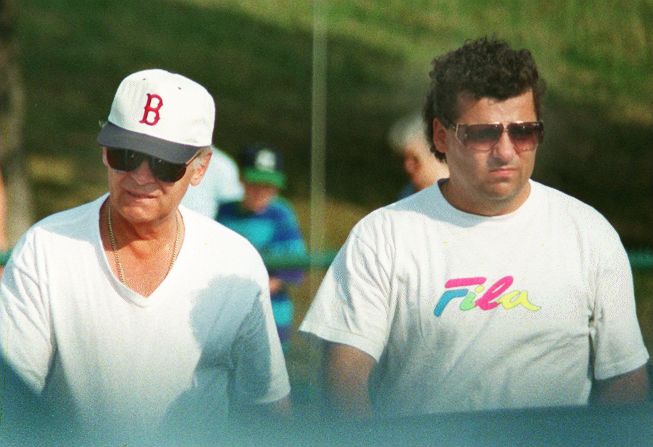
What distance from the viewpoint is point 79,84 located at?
584 cm

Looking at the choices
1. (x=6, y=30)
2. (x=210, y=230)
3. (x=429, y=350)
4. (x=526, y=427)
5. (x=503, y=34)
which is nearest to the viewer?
(x=526, y=427)

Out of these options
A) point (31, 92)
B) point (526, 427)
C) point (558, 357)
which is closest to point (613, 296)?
point (558, 357)

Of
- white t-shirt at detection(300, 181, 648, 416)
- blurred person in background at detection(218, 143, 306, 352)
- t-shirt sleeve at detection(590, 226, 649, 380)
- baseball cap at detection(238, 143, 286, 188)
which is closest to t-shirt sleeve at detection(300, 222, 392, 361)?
white t-shirt at detection(300, 181, 648, 416)

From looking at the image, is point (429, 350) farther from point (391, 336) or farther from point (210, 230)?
point (210, 230)

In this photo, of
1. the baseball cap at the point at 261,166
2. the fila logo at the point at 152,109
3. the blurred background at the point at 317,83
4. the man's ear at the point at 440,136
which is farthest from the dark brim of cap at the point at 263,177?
the fila logo at the point at 152,109

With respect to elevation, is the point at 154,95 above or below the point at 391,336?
above

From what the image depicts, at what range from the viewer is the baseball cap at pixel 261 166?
4.68 m

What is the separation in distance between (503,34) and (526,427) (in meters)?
2.72

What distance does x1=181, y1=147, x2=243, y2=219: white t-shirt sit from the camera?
4324mm

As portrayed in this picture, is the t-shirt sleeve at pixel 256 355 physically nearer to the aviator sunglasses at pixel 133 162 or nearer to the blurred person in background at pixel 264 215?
the aviator sunglasses at pixel 133 162

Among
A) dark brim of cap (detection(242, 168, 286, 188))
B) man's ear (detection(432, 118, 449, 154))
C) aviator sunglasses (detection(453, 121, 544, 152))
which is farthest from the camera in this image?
dark brim of cap (detection(242, 168, 286, 188))

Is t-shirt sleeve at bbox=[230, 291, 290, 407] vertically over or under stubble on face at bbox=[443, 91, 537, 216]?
under

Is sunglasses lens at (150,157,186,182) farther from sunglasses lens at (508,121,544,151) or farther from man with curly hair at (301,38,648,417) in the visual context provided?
sunglasses lens at (508,121,544,151)

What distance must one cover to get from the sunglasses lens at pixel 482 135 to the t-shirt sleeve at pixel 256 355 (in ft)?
1.51
